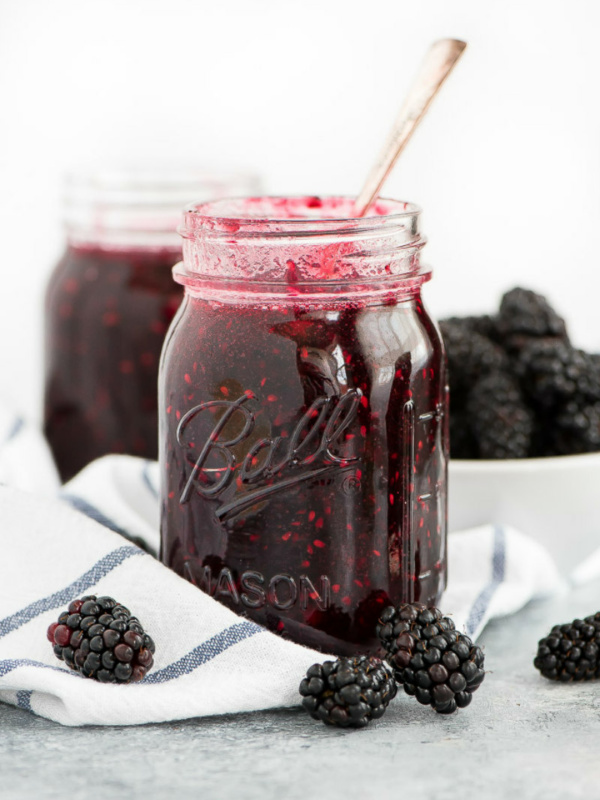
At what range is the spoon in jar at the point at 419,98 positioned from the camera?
1.37 metres

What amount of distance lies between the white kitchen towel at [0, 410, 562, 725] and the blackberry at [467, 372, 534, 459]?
0.40ft

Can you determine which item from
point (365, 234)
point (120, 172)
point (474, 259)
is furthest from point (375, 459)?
point (474, 259)

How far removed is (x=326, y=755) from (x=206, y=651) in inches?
8.4

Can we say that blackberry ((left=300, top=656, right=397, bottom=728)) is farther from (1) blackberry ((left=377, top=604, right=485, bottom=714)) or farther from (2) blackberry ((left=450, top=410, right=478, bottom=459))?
(2) blackberry ((left=450, top=410, right=478, bottom=459))

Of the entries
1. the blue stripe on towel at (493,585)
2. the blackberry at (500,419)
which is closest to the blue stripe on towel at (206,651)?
the blue stripe on towel at (493,585)

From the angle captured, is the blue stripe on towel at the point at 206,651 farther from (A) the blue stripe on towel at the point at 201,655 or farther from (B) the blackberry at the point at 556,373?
(B) the blackberry at the point at 556,373

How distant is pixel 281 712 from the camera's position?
1266 mm

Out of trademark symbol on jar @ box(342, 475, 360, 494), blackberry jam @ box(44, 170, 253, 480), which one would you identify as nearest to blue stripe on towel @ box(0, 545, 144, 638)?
trademark symbol on jar @ box(342, 475, 360, 494)

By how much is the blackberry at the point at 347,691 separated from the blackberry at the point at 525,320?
75 centimetres

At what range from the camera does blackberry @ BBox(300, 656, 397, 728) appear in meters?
1.18

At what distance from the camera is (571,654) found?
1.35 metres

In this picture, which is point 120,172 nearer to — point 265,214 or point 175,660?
point 265,214

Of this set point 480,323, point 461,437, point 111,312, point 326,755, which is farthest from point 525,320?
point 326,755

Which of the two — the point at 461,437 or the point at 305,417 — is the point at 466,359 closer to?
the point at 461,437
